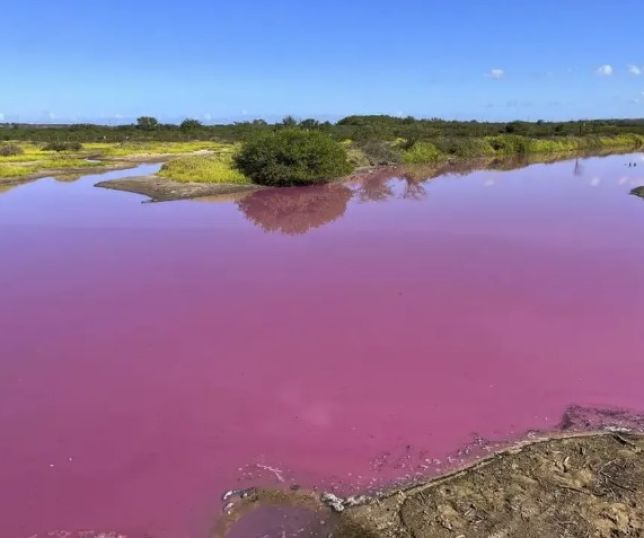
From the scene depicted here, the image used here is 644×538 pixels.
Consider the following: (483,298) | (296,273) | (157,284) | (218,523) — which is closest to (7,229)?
(157,284)

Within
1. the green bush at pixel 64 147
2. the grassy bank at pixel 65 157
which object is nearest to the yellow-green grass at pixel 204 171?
the grassy bank at pixel 65 157

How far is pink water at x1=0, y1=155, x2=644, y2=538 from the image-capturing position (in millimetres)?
4969

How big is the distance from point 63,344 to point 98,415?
2183mm

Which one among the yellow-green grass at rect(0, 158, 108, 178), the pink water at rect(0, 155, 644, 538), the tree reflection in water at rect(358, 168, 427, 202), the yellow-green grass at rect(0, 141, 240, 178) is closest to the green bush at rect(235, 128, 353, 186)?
the yellow-green grass at rect(0, 141, 240, 178)

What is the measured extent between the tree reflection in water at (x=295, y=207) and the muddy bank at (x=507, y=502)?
415 inches

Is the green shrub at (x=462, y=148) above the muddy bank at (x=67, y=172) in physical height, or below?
above

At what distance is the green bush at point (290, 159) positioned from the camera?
23359mm

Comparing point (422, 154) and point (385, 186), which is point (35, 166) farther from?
point (422, 154)

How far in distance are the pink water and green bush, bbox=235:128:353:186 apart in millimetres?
8984

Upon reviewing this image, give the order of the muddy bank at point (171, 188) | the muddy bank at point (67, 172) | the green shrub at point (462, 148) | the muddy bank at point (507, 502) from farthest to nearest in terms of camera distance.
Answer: the green shrub at point (462, 148), the muddy bank at point (67, 172), the muddy bank at point (171, 188), the muddy bank at point (507, 502)

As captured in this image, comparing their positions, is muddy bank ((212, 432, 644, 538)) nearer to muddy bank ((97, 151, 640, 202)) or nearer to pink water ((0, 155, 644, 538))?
pink water ((0, 155, 644, 538))

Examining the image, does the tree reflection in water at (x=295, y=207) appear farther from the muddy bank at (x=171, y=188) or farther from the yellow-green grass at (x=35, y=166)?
the yellow-green grass at (x=35, y=166)

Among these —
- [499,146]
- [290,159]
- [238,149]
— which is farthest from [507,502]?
[499,146]

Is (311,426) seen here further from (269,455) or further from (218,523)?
(218,523)
